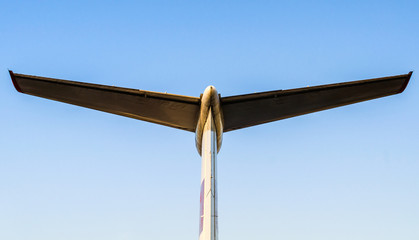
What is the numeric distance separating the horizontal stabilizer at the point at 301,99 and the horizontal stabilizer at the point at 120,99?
1028mm

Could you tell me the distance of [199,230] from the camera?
28.0 feet

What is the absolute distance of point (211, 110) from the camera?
30.3 ft

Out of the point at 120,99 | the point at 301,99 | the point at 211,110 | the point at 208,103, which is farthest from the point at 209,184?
the point at 301,99

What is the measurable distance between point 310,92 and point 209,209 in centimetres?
366

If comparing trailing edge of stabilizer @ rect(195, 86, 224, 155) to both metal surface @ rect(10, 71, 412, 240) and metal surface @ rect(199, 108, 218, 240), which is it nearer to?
metal surface @ rect(10, 71, 412, 240)

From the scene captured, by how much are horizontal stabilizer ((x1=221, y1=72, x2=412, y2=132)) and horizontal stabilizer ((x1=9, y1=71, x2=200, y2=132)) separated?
103cm

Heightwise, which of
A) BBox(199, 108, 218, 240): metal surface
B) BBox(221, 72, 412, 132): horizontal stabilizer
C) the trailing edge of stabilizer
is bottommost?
BBox(199, 108, 218, 240): metal surface

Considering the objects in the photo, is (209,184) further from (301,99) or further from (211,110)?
(301,99)

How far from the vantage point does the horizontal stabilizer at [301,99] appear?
8984mm

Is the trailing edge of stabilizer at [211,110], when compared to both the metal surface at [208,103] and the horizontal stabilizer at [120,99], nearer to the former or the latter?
the metal surface at [208,103]

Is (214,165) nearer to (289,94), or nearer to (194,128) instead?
(194,128)

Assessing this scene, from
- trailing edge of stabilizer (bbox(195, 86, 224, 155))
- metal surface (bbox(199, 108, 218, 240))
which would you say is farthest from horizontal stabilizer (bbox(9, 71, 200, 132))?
metal surface (bbox(199, 108, 218, 240))

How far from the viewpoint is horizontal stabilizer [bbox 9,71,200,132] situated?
8.80 meters

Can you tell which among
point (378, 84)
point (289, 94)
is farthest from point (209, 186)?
point (378, 84)
